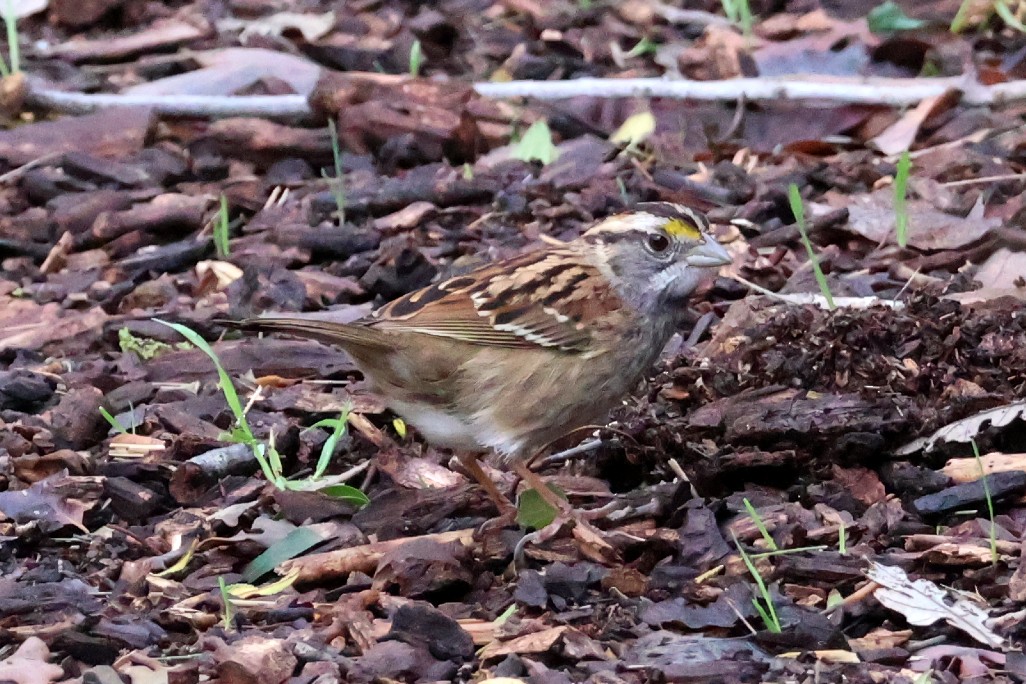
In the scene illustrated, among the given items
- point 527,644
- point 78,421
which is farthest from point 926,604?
point 78,421

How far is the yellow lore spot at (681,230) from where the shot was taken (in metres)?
4.82

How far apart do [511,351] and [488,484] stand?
43cm

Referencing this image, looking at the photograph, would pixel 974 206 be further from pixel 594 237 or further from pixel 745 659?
pixel 745 659

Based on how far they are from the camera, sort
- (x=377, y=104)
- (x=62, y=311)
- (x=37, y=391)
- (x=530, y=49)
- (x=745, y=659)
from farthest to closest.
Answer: (x=530, y=49)
(x=377, y=104)
(x=62, y=311)
(x=37, y=391)
(x=745, y=659)

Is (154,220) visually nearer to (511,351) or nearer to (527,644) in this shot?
(511,351)

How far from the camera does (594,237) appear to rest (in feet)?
16.3

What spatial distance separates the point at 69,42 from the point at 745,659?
6.14 metres

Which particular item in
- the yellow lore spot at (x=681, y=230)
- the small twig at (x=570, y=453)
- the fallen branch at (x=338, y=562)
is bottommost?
the small twig at (x=570, y=453)

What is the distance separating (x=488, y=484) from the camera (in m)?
4.61

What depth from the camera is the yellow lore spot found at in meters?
4.82

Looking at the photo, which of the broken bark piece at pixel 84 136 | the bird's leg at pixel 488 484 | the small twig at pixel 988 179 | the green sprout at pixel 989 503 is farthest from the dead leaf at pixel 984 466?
the broken bark piece at pixel 84 136

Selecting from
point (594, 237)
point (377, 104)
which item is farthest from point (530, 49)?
point (594, 237)

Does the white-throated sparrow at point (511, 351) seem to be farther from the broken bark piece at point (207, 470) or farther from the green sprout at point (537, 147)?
the green sprout at point (537, 147)

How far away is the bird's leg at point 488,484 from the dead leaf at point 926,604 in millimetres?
1171
